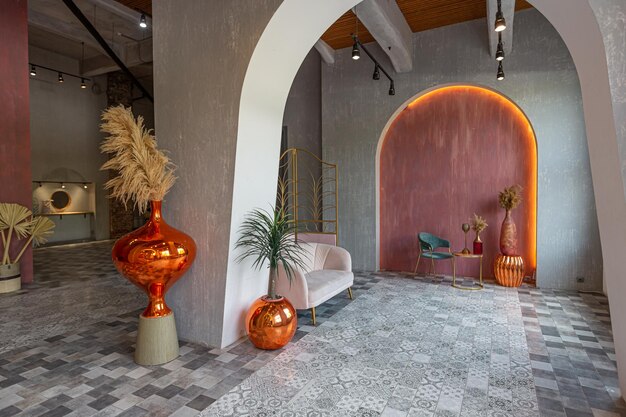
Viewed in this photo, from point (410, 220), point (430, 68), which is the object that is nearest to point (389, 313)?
point (410, 220)

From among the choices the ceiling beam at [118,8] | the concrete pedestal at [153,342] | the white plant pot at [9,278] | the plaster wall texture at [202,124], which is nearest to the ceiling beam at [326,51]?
the ceiling beam at [118,8]

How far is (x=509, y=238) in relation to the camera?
6.01 meters

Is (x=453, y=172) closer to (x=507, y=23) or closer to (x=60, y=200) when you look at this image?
(x=507, y=23)

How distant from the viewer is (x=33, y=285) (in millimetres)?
6203

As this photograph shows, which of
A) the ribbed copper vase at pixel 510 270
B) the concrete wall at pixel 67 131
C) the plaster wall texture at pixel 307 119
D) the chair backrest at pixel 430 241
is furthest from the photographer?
the concrete wall at pixel 67 131

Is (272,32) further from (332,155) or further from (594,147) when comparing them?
(332,155)

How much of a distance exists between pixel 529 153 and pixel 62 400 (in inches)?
275

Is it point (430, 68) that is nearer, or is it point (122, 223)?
point (430, 68)

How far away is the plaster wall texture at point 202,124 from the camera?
349cm

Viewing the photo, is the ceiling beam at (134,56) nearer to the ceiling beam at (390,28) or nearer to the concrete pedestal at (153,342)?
the ceiling beam at (390,28)

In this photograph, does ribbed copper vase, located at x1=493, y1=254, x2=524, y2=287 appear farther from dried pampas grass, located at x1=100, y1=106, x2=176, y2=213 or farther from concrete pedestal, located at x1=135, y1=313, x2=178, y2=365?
dried pampas grass, located at x1=100, y1=106, x2=176, y2=213

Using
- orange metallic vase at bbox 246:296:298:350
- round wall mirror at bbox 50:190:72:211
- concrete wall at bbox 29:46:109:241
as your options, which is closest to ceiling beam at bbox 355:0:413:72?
orange metallic vase at bbox 246:296:298:350

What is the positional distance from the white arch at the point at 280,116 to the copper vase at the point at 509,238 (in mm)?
3608

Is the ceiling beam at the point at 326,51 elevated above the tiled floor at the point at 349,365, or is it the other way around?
the ceiling beam at the point at 326,51
